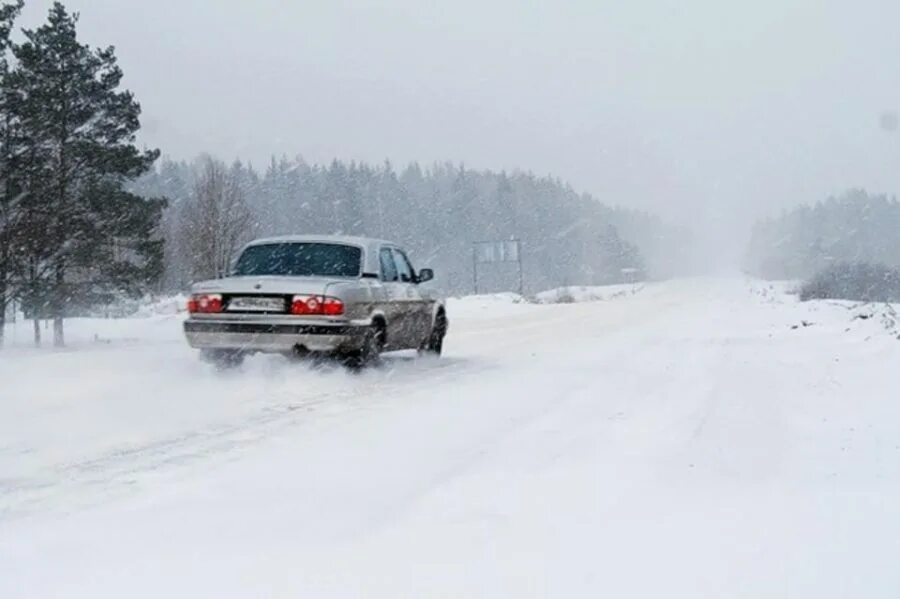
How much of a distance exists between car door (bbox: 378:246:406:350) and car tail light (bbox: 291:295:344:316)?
108 centimetres

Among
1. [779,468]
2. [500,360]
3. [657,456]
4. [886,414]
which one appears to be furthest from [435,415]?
[500,360]

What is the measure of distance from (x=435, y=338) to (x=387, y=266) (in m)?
1.70

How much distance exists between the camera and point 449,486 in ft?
12.4

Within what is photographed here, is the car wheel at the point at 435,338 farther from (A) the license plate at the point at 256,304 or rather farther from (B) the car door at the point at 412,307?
(A) the license plate at the point at 256,304

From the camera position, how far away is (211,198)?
41438 mm

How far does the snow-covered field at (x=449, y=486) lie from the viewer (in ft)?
8.74

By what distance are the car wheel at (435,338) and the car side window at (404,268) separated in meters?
0.78

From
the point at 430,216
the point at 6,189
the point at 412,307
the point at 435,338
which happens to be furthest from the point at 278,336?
the point at 430,216

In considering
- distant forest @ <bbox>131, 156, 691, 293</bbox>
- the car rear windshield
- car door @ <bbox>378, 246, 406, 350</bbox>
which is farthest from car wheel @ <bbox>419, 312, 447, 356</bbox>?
distant forest @ <bbox>131, 156, 691, 293</bbox>

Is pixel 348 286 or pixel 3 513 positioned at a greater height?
pixel 348 286

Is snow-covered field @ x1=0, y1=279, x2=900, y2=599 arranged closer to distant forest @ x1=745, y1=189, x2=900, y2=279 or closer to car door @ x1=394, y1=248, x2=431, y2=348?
car door @ x1=394, y1=248, x2=431, y2=348

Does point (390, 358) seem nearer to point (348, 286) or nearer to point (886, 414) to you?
point (348, 286)

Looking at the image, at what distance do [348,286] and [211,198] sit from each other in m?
35.7

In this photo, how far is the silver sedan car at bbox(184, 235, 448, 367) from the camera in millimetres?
7871
